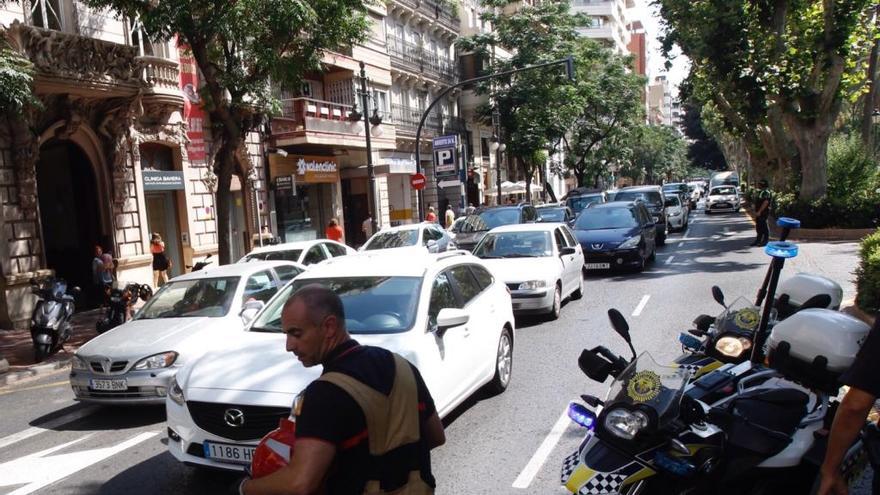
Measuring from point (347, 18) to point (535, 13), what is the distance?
86.5ft

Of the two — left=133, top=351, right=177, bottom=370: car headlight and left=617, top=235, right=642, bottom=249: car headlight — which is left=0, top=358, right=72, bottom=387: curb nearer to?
left=133, top=351, right=177, bottom=370: car headlight

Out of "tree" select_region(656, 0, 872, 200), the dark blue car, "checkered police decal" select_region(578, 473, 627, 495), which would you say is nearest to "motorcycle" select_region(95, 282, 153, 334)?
the dark blue car

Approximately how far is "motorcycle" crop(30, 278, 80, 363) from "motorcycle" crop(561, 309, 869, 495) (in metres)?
10.3

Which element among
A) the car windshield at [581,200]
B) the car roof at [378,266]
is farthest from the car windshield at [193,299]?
the car windshield at [581,200]

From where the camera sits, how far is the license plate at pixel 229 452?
4.54 meters

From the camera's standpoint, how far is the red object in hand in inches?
86.7

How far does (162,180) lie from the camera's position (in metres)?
18.7

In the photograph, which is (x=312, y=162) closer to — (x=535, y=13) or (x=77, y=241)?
(x=77, y=241)

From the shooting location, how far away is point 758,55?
2125 centimetres

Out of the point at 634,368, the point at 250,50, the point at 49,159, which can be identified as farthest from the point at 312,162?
the point at 634,368

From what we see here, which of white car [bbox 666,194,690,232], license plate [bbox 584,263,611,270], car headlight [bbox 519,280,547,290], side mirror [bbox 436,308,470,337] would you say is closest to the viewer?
side mirror [bbox 436,308,470,337]

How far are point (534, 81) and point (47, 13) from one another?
84.6 ft

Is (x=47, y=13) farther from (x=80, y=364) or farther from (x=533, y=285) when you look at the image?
(x=533, y=285)

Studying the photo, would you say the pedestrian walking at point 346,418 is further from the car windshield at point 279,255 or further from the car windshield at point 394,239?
the car windshield at point 394,239
